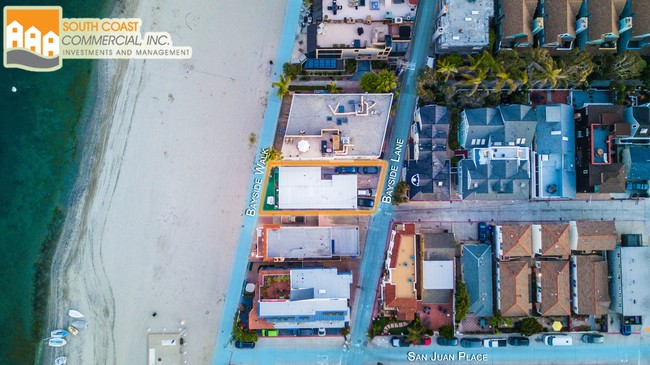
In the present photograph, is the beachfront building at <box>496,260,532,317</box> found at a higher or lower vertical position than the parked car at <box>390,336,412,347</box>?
higher

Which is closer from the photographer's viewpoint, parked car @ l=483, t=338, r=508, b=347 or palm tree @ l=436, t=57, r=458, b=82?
palm tree @ l=436, t=57, r=458, b=82

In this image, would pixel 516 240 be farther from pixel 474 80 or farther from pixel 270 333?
pixel 270 333

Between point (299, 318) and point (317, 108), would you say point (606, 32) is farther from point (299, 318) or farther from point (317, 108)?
point (299, 318)

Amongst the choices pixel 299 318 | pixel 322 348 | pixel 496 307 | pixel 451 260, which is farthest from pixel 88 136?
pixel 496 307

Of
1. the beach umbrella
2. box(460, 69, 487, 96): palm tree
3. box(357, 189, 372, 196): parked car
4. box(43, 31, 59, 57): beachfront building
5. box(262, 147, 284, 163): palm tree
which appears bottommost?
box(357, 189, 372, 196): parked car

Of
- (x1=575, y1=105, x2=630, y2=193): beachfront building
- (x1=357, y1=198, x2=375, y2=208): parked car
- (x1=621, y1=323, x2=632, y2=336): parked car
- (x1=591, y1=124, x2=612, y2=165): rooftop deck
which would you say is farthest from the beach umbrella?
(x1=621, y1=323, x2=632, y2=336): parked car

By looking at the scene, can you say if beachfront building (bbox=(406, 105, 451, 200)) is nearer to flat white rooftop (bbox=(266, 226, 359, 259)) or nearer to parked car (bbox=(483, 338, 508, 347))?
flat white rooftop (bbox=(266, 226, 359, 259))

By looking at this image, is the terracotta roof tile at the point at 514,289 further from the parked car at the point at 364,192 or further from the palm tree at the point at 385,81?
the palm tree at the point at 385,81

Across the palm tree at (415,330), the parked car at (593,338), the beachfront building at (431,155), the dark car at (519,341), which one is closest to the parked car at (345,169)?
the beachfront building at (431,155)
